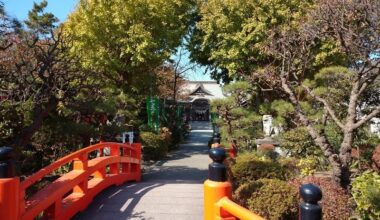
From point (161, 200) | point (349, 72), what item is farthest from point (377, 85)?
point (161, 200)

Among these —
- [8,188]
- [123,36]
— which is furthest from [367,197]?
[123,36]

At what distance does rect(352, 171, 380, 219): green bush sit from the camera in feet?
18.4

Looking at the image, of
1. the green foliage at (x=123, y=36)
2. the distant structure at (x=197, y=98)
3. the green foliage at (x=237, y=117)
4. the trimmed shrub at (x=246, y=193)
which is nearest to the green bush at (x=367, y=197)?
the trimmed shrub at (x=246, y=193)

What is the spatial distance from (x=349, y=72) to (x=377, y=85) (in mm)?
1371

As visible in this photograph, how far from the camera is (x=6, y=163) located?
3.32 metres

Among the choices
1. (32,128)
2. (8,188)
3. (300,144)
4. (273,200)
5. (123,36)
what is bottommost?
(273,200)

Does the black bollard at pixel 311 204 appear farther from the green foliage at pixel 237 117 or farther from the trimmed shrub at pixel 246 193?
the green foliage at pixel 237 117

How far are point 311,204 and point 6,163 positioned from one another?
2.60 m

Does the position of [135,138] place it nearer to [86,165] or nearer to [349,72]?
Result: [86,165]

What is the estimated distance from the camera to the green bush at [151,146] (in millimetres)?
15273

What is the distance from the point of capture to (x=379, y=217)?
219 inches

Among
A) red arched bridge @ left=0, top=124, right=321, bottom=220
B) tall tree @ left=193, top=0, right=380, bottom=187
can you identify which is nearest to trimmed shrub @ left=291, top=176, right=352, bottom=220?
tall tree @ left=193, top=0, right=380, bottom=187

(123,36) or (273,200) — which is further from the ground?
(123,36)

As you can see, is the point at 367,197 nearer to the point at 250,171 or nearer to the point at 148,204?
the point at 250,171
